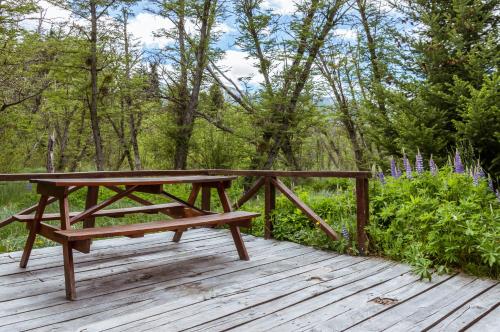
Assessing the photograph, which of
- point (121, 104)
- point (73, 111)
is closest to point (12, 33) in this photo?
point (121, 104)

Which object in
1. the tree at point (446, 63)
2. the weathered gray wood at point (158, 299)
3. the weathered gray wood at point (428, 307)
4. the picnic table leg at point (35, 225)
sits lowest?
the weathered gray wood at point (428, 307)

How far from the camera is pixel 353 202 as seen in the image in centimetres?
418

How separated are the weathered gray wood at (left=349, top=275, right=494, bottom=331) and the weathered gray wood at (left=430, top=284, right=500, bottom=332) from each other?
40 millimetres

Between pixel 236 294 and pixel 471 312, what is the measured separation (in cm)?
134

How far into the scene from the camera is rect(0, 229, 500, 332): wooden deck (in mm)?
2049

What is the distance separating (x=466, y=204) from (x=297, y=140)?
21.6 ft

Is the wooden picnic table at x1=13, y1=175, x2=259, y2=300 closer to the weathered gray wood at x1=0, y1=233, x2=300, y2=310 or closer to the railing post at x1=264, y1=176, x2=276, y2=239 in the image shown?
the weathered gray wood at x1=0, y1=233, x2=300, y2=310

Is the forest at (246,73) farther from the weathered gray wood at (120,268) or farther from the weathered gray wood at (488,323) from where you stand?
the weathered gray wood at (488,323)

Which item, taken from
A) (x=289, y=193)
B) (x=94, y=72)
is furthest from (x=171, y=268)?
(x=94, y=72)

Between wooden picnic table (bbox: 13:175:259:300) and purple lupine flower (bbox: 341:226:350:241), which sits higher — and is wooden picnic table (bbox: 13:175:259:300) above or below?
above

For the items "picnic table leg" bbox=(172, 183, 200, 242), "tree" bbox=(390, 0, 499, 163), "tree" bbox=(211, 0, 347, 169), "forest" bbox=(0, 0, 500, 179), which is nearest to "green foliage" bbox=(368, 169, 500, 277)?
"picnic table leg" bbox=(172, 183, 200, 242)

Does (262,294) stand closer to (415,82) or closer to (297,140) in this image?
(415,82)

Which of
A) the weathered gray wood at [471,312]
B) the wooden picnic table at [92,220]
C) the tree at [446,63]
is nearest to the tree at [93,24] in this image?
the wooden picnic table at [92,220]

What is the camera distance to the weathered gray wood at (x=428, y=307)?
2.01 meters
